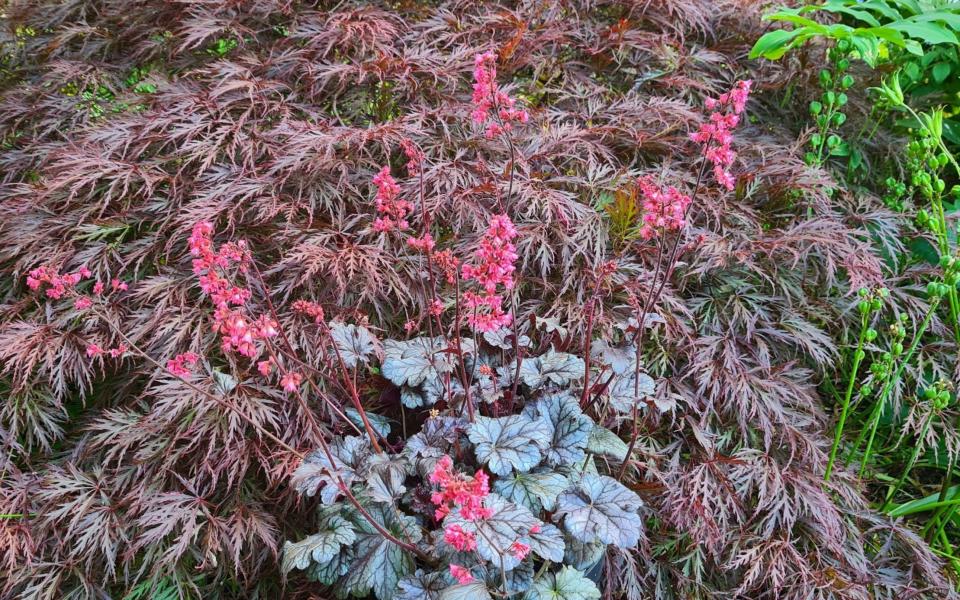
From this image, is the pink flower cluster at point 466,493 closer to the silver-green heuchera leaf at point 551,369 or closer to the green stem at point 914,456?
the silver-green heuchera leaf at point 551,369

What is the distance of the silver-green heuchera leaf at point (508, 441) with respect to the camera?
1294 millimetres

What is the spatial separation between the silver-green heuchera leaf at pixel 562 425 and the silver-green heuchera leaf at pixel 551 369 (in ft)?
0.16


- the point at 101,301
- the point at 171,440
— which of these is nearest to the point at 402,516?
the point at 171,440

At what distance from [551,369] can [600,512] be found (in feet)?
1.18

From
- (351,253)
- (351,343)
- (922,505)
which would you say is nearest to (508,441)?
(351,343)

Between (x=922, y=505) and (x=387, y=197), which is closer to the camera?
(x=387, y=197)

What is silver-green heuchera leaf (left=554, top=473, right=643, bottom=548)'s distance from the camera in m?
1.23

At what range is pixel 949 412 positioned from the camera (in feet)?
6.06

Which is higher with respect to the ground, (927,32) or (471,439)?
→ (927,32)

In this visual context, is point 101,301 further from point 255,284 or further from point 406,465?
point 406,465

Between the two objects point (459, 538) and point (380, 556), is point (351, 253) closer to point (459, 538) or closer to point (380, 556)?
point (380, 556)

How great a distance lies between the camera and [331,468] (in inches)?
53.9

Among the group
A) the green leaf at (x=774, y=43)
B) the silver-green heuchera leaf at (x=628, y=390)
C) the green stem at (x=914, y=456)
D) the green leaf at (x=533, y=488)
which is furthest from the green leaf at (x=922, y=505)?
the green leaf at (x=774, y=43)

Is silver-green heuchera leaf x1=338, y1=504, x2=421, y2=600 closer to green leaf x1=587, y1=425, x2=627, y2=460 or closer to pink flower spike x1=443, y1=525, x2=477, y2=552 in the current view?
pink flower spike x1=443, y1=525, x2=477, y2=552
